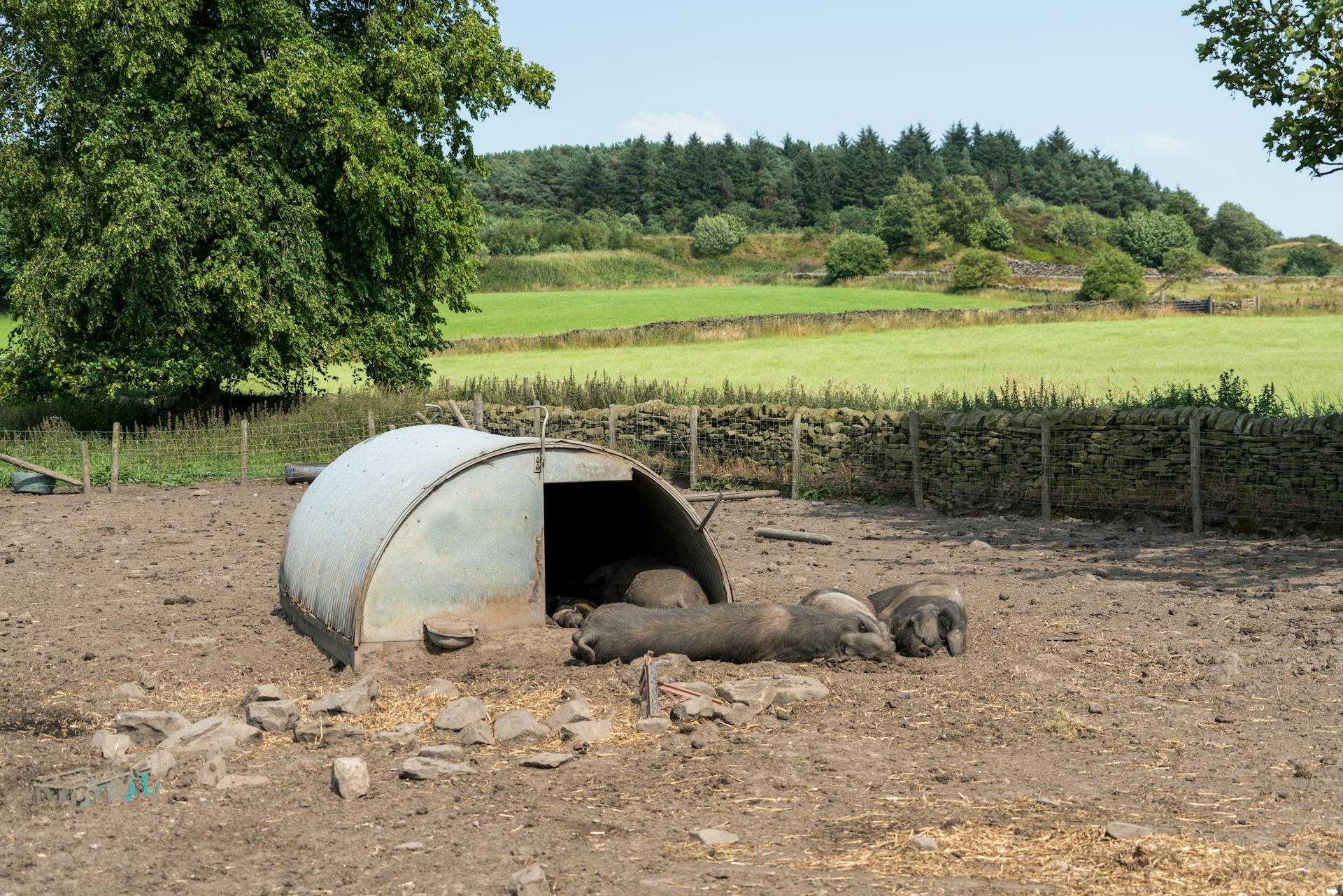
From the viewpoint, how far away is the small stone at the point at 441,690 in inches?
294

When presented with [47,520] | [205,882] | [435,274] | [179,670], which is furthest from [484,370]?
[205,882]

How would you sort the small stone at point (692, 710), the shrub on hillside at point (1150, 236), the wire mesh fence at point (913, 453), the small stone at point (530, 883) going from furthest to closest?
the shrub on hillside at point (1150, 236) → the wire mesh fence at point (913, 453) → the small stone at point (692, 710) → the small stone at point (530, 883)

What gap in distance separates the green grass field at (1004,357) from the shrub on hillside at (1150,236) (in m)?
51.6

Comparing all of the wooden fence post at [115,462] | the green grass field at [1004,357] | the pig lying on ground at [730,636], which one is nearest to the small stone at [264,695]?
the pig lying on ground at [730,636]

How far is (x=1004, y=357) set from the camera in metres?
34.8

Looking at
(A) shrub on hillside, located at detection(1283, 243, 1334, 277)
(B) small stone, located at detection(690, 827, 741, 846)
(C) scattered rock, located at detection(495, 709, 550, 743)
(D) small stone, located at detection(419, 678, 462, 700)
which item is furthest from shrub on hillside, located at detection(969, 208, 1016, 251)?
(B) small stone, located at detection(690, 827, 741, 846)

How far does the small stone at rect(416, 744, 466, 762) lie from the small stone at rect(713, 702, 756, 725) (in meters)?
1.46

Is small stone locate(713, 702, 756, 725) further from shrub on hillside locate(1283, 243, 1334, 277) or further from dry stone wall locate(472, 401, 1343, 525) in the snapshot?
shrub on hillside locate(1283, 243, 1334, 277)

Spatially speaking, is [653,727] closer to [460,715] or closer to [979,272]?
[460,715]

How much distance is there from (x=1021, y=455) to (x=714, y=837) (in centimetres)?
1183

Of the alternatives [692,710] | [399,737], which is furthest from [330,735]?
[692,710]

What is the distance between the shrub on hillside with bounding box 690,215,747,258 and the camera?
97.0 m

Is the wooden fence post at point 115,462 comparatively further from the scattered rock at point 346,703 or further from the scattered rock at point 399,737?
the scattered rock at point 399,737

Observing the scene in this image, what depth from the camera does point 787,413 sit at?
62.2 feet
